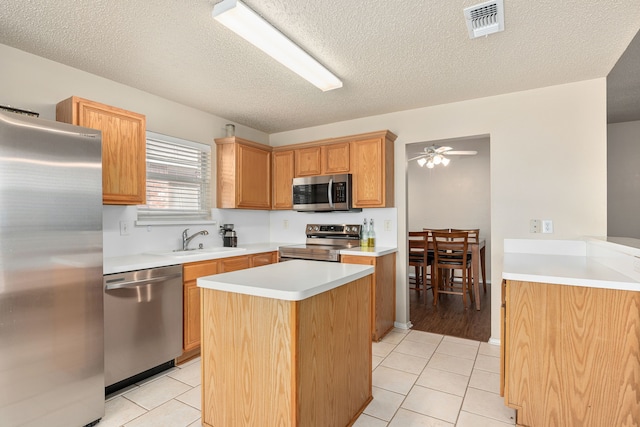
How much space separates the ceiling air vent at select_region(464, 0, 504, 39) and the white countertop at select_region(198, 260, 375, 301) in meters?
1.60

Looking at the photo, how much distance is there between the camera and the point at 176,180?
11.2ft

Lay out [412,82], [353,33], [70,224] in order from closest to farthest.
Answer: [70,224] → [353,33] → [412,82]

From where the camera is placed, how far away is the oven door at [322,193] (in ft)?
12.1

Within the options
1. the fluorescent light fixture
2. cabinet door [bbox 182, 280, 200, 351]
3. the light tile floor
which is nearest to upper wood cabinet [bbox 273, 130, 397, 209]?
the fluorescent light fixture

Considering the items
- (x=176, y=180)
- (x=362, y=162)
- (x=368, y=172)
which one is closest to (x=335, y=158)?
(x=362, y=162)

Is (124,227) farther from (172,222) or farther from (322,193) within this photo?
(322,193)

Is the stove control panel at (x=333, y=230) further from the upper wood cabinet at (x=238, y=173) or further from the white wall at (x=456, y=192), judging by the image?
the white wall at (x=456, y=192)

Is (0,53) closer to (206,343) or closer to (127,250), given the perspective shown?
(127,250)

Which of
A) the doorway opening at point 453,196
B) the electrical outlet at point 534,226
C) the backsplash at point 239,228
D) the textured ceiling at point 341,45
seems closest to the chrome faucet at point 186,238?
the backsplash at point 239,228

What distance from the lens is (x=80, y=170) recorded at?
1878 mm

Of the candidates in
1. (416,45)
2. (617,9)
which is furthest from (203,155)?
(617,9)

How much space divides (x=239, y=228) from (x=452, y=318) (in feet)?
9.34

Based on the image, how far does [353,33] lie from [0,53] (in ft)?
7.82

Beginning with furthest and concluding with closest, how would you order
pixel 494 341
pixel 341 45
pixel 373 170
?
1. pixel 373 170
2. pixel 494 341
3. pixel 341 45
